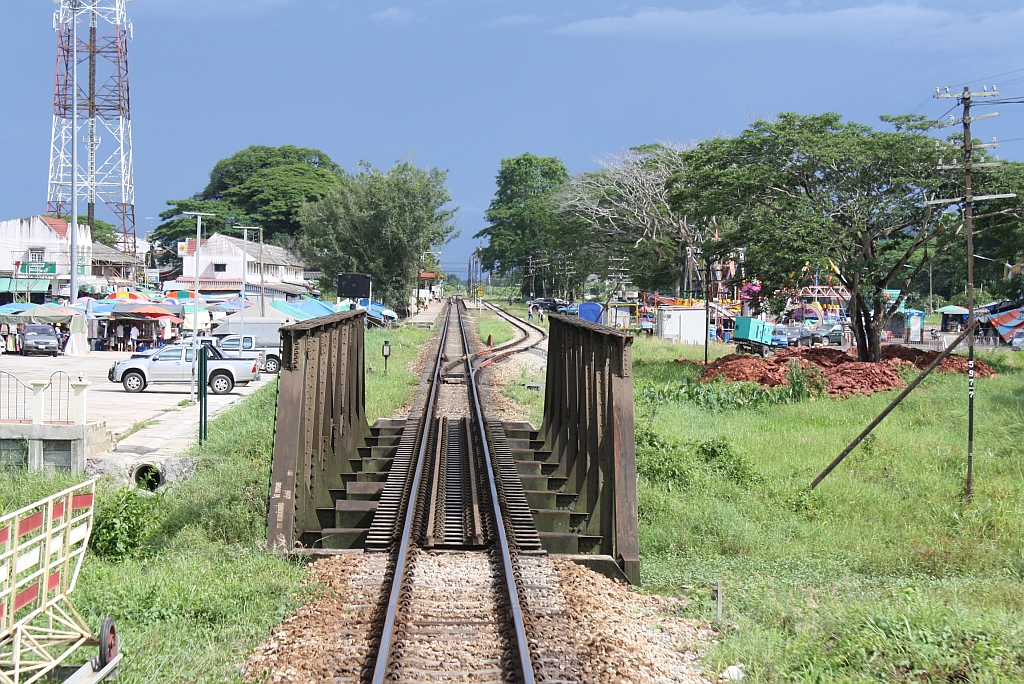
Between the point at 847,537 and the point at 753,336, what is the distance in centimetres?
2556

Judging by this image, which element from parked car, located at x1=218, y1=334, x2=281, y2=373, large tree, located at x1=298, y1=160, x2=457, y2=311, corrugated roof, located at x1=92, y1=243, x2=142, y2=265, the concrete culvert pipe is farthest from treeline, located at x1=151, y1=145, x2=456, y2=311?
the concrete culvert pipe

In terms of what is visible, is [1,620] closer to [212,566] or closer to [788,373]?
[212,566]

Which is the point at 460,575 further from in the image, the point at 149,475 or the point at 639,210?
the point at 639,210

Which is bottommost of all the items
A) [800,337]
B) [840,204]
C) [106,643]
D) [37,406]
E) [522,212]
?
[106,643]

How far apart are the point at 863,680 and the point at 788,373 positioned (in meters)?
19.4

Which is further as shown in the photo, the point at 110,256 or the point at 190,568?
the point at 110,256

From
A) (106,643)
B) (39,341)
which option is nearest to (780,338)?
(39,341)

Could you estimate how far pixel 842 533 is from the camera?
12.2 meters

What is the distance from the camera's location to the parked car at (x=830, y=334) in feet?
157

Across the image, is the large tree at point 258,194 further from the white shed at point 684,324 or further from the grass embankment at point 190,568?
the grass embankment at point 190,568

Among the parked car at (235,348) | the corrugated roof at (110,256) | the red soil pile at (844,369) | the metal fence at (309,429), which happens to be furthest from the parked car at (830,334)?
the corrugated roof at (110,256)

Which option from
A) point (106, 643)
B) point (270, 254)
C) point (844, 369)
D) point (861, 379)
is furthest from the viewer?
point (270, 254)

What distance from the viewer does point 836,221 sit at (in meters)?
28.2

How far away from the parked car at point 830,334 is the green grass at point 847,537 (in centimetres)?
2621
